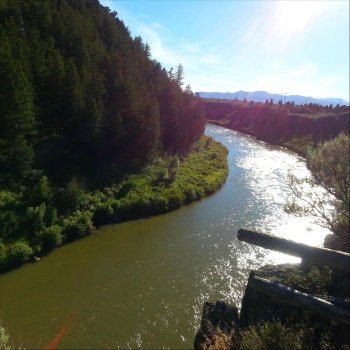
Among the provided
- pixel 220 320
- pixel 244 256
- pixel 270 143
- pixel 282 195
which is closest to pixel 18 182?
pixel 244 256

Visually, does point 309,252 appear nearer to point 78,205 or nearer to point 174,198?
point 78,205

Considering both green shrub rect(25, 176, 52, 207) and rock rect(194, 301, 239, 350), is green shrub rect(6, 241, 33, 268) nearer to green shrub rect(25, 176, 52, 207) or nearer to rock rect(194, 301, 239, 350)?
green shrub rect(25, 176, 52, 207)

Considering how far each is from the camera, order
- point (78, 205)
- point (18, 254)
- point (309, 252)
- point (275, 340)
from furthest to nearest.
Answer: point (78, 205) < point (18, 254) < point (275, 340) < point (309, 252)

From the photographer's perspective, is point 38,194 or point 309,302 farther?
point 38,194

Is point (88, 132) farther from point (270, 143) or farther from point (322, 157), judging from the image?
point (270, 143)

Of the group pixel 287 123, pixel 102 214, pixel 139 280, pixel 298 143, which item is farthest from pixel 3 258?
pixel 287 123

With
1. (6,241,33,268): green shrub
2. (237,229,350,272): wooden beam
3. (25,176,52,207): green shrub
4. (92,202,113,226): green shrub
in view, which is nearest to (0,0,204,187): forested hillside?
(25,176,52,207): green shrub
